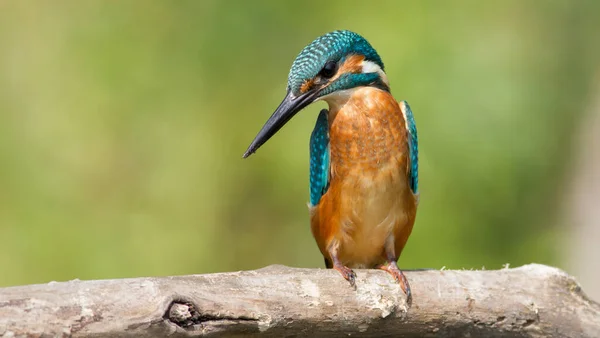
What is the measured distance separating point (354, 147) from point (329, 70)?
296 mm

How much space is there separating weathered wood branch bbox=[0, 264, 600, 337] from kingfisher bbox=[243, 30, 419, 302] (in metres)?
0.27

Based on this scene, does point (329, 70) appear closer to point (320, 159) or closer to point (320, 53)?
point (320, 53)

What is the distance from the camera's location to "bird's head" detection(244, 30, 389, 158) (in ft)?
9.75

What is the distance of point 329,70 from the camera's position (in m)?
3.03

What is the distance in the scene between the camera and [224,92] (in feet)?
17.9

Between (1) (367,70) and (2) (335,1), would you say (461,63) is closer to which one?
(2) (335,1)

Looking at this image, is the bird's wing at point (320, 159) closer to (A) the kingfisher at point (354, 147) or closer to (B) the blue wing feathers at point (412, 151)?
(A) the kingfisher at point (354, 147)

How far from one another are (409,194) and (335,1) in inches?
94.7

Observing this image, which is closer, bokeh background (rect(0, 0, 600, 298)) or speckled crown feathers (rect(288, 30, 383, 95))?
speckled crown feathers (rect(288, 30, 383, 95))

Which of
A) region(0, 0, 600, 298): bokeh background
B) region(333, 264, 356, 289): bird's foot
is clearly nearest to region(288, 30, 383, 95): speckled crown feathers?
region(333, 264, 356, 289): bird's foot

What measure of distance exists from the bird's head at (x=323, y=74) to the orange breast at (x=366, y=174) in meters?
0.08

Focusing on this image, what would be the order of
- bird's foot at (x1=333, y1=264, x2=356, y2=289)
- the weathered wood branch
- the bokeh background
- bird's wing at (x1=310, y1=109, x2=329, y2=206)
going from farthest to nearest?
the bokeh background
bird's wing at (x1=310, y1=109, x2=329, y2=206)
bird's foot at (x1=333, y1=264, x2=356, y2=289)
the weathered wood branch

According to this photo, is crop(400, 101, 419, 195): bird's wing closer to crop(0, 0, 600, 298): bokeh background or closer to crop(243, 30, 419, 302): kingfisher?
crop(243, 30, 419, 302): kingfisher

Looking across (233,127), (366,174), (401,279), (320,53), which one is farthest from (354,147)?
(233,127)
